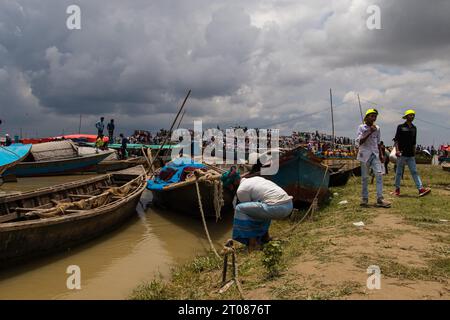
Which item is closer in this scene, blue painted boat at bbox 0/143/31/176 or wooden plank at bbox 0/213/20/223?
wooden plank at bbox 0/213/20/223

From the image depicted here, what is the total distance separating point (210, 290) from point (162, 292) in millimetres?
745

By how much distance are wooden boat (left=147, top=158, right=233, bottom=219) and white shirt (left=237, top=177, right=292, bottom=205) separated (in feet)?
7.70

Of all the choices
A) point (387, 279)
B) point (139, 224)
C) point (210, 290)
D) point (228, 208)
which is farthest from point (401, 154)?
point (139, 224)

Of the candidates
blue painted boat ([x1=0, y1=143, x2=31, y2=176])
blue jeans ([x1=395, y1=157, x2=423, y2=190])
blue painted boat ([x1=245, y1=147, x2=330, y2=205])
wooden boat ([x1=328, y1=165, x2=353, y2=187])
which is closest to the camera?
blue jeans ([x1=395, y1=157, x2=423, y2=190])

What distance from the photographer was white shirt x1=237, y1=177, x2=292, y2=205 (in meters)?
5.50

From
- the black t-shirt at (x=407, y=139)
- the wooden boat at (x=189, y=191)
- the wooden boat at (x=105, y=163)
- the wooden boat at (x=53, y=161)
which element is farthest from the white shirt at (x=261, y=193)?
the wooden boat at (x=105, y=163)

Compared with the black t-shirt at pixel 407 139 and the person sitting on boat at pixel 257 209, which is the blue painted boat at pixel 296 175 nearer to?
the black t-shirt at pixel 407 139

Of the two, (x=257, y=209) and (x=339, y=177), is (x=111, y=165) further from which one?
(x=257, y=209)

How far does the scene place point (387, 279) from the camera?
372cm

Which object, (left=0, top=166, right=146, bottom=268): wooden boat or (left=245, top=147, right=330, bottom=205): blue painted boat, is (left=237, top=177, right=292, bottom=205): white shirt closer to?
(left=0, top=166, right=146, bottom=268): wooden boat

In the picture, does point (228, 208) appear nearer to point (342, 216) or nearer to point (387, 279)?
point (342, 216)

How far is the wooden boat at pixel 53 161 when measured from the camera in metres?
19.2

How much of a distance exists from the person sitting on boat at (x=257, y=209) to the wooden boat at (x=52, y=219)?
317cm

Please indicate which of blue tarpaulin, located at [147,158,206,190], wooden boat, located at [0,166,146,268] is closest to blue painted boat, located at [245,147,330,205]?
blue tarpaulin, located at [147,158,206,190]
